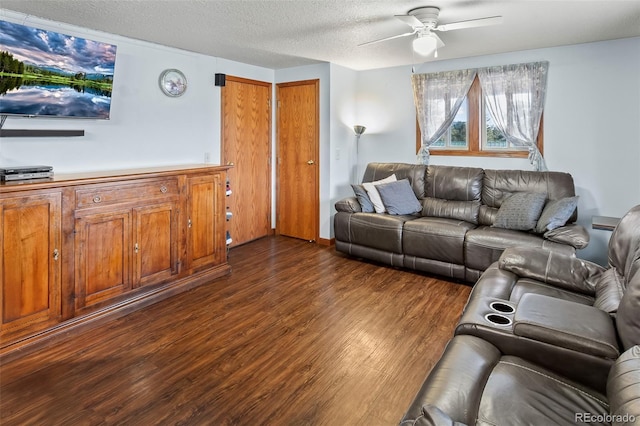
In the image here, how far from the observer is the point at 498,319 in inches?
73.4

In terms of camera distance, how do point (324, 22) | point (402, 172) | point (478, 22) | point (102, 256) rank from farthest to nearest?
1. point (402, 172)
2. point (324, 22)
3. point (102, 256)
4. point (478, 22)

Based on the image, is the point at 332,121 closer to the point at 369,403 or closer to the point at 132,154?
the point at 132,154

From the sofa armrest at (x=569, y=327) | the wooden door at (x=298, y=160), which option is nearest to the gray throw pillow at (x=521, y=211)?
the sofa armrest at (x=569, y=327)

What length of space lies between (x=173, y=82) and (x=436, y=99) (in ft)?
10.3

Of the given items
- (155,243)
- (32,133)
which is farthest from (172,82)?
(155,243)

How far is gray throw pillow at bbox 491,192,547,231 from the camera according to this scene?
382 cm

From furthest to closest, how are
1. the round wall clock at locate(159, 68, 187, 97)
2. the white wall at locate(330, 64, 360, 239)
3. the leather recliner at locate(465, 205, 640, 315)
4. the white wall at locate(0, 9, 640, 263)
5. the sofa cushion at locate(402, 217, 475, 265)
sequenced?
the white wall at locate(330, 64, 360, 239) < the round wall clock at locate(159, 68, 187, 97) < the sofa cushion at locate(402, 217, 475, 265) < the white wall at locate(0, 9, 640, 263) < the leather recliner at locate(465, 205, 640, 315)

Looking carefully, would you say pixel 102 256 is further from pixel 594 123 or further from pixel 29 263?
pixel 594 123

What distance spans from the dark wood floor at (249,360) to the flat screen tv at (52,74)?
69.4 inches

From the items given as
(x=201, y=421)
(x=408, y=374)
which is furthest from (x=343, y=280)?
(x=201, y=421)

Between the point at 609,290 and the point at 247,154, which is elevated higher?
the point at 247,154

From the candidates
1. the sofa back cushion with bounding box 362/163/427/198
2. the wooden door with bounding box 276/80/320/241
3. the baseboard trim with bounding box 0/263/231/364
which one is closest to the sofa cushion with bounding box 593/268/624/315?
the sofa back cushion with bounding box 362/163/427/198

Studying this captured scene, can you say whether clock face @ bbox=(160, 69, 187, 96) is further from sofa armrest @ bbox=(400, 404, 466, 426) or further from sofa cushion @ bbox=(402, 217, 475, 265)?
sofa armrest @ bbox=(400, 404, 466, 426)

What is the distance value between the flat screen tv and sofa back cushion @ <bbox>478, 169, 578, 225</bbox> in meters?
3.93
